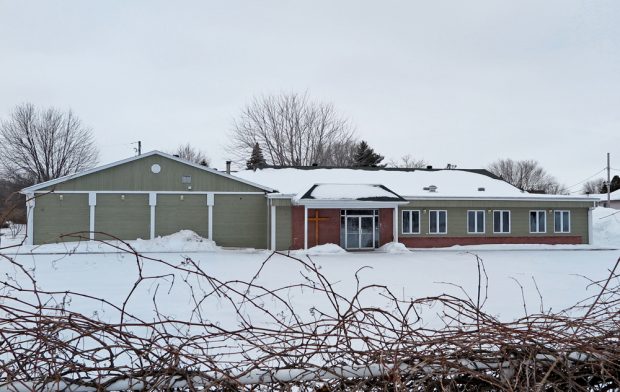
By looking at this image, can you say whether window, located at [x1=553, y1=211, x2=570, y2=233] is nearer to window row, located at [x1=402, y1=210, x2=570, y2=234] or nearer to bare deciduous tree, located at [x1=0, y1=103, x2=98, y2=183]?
window row, located at [x1=402, y1=210, x2=570, y2=234]

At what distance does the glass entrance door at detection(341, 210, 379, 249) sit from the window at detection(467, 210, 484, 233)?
5706mm

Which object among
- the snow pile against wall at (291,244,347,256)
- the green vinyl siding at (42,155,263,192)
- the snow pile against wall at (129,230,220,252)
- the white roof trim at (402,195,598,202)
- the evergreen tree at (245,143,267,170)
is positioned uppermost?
the evergreen tree at (245,143,267,170)

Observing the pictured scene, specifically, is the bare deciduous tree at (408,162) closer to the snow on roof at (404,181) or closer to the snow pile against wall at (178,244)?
the snow on roof at (404,181)

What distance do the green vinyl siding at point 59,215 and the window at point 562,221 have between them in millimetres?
26821

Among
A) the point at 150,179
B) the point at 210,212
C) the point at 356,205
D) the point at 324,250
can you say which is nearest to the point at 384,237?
the point at 356,205

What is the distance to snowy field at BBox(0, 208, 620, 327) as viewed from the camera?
8938 mm

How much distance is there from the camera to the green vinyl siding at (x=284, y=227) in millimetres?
24766

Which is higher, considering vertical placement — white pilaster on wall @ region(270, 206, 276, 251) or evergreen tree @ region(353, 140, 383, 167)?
evergreen tree @ region(353, 140, 383, 167)

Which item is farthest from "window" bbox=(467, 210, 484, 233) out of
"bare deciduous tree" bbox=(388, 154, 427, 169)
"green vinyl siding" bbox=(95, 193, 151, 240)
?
"bare deciduous tree" bbox=(388, 154, 427, 169)

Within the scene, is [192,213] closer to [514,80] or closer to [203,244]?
[203,244]

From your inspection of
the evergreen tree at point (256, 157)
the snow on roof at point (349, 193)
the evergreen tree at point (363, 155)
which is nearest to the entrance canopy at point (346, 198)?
the snow on roof at point (349, 193)

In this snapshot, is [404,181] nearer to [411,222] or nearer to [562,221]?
[411,222]

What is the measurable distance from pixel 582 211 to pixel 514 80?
487 inches

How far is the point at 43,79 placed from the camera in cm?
2311
